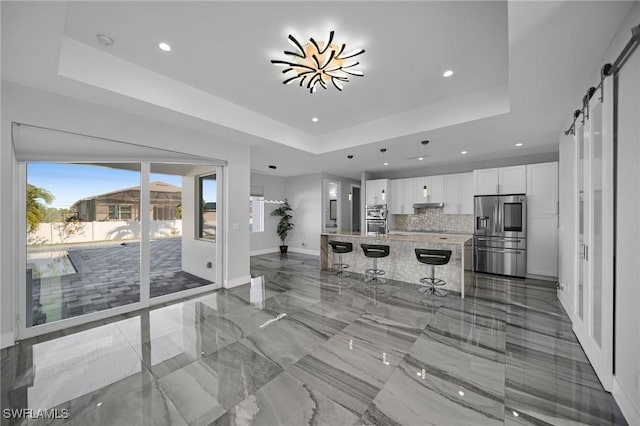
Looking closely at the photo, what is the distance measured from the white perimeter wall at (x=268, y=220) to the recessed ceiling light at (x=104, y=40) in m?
5.51

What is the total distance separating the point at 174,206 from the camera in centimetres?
408

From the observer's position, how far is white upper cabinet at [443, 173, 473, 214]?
6328 mm

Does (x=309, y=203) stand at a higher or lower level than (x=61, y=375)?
higher

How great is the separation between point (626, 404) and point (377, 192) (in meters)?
6.34

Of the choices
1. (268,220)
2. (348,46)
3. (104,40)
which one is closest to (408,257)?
(348,46)

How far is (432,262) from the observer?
3.97 metres

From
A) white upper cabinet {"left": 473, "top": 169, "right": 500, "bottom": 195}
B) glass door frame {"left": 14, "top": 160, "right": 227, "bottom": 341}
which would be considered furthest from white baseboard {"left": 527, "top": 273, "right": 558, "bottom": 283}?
glass door frame {"left": 14, "top": 160, "right": 227, "bottom": 341}

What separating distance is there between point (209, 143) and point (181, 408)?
12.2 feet

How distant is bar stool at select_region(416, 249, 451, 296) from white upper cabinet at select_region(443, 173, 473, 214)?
9.09 feet

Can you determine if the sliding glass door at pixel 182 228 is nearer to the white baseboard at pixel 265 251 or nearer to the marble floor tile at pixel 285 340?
the marble floor tile at pixel 285 340

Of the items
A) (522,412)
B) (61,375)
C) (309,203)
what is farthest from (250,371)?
(309,203)

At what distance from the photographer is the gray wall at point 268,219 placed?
8.09m

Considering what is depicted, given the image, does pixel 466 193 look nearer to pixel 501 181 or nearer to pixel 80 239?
pixel 501 181

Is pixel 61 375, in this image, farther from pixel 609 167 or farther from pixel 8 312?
pixel 609 167
